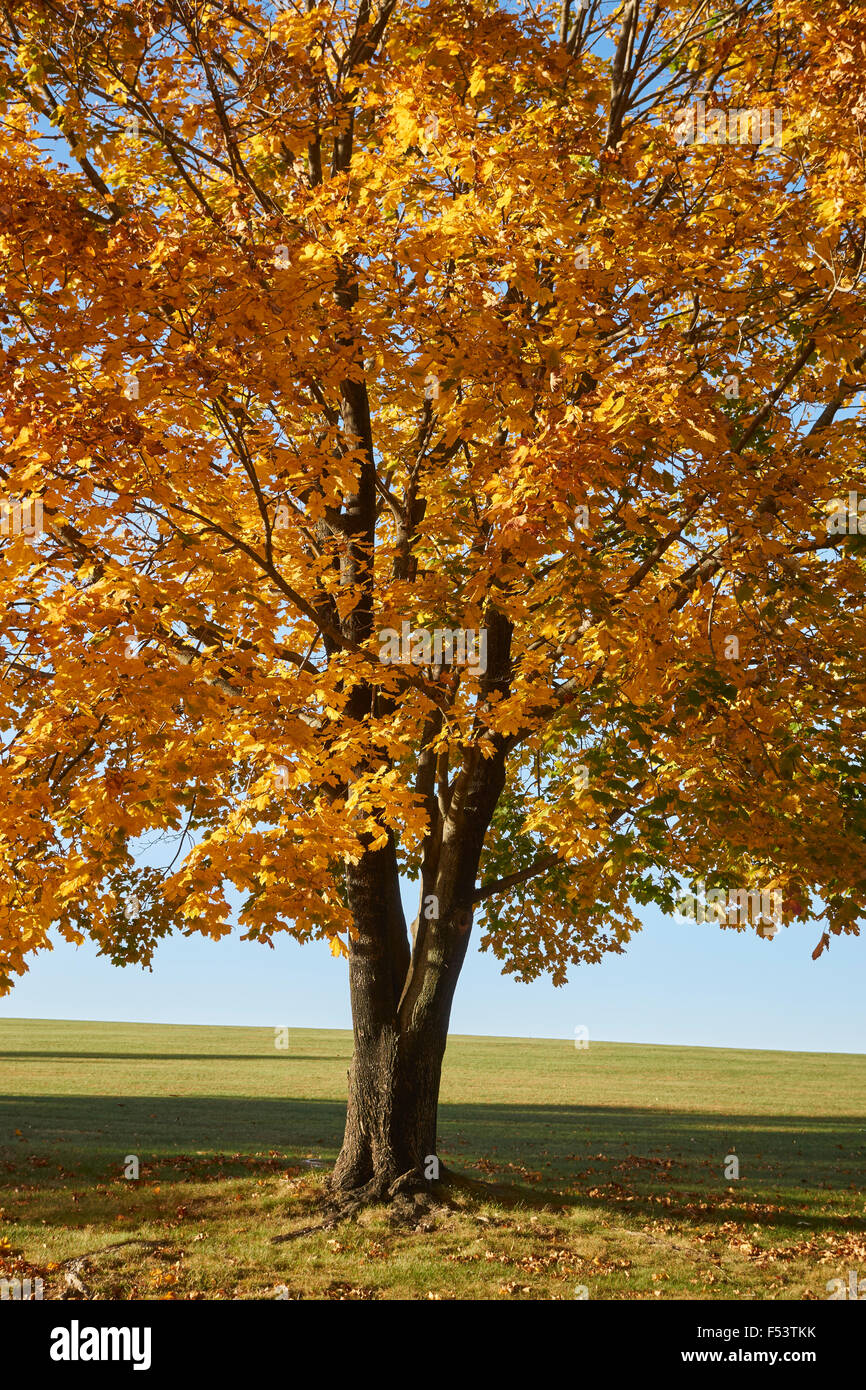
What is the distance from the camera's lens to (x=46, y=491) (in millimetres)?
7441

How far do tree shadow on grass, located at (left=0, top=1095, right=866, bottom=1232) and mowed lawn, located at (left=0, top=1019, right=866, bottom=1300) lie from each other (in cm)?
7

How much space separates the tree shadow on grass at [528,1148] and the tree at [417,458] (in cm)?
367

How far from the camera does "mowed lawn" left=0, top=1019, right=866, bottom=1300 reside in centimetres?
916

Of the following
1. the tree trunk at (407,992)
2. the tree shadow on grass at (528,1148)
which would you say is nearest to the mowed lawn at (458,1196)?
the tree shadow on grass at (528,1148)

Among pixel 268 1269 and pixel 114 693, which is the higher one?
pixel 114 693

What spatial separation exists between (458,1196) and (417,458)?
311 inches

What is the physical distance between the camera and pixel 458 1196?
37.0 ft

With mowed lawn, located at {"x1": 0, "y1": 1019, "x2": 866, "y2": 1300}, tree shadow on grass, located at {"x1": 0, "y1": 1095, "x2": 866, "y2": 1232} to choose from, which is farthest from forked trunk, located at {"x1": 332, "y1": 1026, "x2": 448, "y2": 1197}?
tree shadow on grass, located at {"x1": 0, "y1": 1095, "x2": 866, "y2": 1232}

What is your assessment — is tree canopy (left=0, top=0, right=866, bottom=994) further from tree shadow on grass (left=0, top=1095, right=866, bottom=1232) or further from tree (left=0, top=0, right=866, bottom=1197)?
tree shadow on grass (left=0, top=1095, right=866, bottom=1232)

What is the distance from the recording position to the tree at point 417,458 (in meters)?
7.82

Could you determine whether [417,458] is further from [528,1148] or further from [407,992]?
[528,1148]
